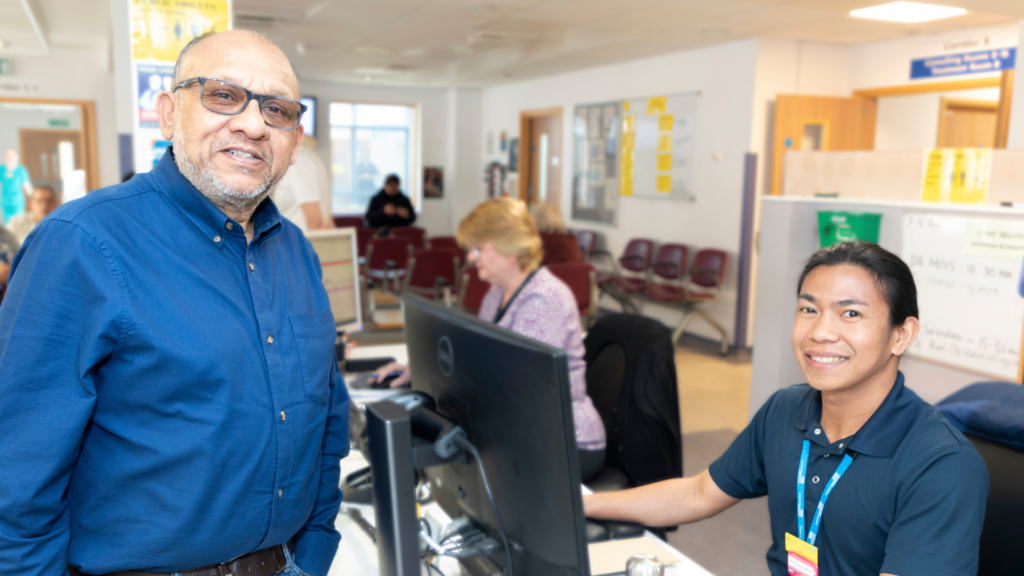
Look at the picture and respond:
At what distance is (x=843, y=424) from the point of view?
1.32 meters

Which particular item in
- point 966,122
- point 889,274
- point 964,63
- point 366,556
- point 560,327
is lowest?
point 366,556

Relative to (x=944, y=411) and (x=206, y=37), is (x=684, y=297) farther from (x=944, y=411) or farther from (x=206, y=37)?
(x=206, y=37)

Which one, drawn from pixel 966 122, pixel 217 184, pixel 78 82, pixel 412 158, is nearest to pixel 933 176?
pixel 217 184

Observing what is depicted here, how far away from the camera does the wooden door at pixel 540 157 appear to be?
912cm

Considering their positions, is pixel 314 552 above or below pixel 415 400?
below

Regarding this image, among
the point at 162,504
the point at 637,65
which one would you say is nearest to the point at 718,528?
the point at 162,504

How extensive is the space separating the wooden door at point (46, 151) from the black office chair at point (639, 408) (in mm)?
7850

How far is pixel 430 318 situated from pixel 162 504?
48cm

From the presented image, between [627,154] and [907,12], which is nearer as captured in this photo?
[907,12]

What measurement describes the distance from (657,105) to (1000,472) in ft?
20.2

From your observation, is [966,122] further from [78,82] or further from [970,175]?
[78,82]

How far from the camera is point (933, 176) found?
3.20 meters

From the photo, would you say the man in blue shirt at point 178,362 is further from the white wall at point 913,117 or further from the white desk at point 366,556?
the white wall at point 913,117

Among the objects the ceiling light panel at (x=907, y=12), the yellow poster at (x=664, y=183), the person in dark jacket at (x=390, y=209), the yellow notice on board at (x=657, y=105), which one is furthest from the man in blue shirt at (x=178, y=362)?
the person in dark jacket at (x=390, y=209)
